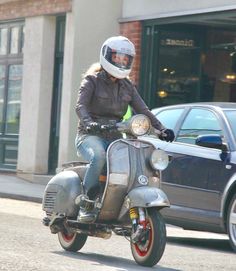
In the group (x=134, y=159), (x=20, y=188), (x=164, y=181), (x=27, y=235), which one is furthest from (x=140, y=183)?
(x=20, y=188)

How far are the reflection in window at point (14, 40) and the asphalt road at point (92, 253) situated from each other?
10.1 metres

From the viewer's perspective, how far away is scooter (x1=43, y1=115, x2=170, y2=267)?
7.97 meters

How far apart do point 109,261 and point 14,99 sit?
1361 centimetres

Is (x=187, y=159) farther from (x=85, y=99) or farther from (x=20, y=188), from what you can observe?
(x=20, y=188)

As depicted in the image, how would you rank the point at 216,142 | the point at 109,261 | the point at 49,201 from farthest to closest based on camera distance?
1. the point at 216,142
2. the point at 49,201
3. the point at 109,261

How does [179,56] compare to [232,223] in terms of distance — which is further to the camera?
[179,56]

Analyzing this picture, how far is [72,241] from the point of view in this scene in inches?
353

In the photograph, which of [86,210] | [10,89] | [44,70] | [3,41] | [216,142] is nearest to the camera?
[86,210]

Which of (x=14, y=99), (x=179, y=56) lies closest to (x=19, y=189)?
(x=179, y=56)

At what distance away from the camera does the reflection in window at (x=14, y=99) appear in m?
21.5

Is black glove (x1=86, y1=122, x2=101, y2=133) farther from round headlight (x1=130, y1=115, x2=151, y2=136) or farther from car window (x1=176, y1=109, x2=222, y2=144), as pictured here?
car window (x1=176, y1=109, x2=222, y2=144)

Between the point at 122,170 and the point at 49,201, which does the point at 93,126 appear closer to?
the point at 122,170

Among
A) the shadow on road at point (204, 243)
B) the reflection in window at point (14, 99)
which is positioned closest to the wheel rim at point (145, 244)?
the shadow on road at point (204, 243)

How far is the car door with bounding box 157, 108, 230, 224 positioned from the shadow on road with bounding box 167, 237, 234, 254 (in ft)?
0.97
